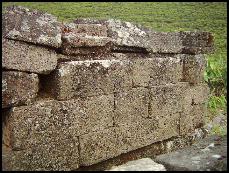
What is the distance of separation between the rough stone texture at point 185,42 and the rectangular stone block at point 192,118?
868mm

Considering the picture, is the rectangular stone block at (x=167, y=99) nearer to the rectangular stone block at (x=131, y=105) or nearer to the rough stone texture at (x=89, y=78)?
the rectangular stone block at (x=131, y=105)

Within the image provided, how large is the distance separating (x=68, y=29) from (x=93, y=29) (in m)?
0.32

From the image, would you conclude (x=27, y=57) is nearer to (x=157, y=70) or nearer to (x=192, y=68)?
(x=157, y=70)

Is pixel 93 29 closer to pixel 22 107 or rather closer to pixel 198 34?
pixel 22 107

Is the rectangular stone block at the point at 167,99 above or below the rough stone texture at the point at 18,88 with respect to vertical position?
below

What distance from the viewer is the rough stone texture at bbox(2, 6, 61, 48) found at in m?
3.38

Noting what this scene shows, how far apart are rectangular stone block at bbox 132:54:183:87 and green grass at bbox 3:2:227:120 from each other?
96.2 inches

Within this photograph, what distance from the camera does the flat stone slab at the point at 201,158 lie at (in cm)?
274

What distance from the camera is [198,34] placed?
5.16m

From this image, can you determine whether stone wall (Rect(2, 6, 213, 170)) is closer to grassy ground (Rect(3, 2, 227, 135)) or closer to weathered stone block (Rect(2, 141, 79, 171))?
weathered stone block (Rect(2, 141, 79, 171))

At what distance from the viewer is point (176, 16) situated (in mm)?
8750

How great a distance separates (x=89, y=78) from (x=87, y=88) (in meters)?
0.11

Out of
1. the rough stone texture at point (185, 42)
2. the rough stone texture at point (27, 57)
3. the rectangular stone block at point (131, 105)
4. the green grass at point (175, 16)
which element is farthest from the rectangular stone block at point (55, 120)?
the green grass at point (175, 16)

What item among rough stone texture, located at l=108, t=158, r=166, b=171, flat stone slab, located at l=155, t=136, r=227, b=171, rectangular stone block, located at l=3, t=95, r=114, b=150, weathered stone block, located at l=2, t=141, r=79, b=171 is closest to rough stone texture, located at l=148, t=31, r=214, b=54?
rectangular stone block, located at l=3, t=95, r=114, b=150
